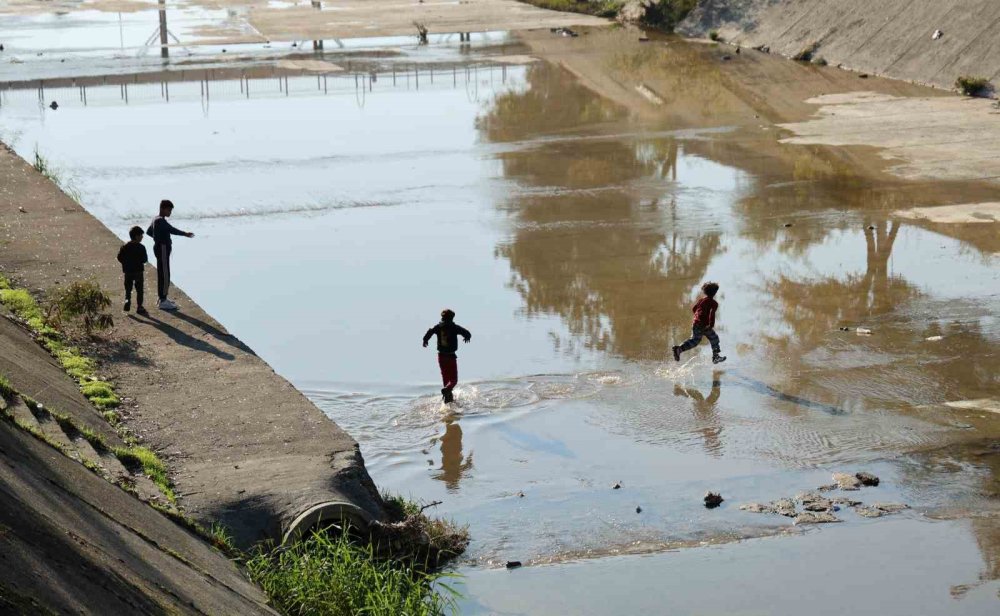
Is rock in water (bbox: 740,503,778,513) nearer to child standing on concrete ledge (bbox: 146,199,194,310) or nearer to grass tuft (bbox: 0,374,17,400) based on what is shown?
grass tuft (bbox: 0,374,17,400)

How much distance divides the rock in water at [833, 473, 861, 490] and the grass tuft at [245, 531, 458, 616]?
150 inches

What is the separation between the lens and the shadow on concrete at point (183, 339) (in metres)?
13.2

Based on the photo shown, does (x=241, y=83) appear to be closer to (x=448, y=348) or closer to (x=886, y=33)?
(x=886, y=33)

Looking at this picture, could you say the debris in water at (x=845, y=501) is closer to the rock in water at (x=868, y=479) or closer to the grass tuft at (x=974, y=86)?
the rock in water at (x=868, y=479)

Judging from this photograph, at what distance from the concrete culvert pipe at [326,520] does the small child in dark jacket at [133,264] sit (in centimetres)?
561

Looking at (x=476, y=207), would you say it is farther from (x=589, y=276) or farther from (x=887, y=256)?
(x=887, y=256)

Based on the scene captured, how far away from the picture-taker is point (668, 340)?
15258 mm

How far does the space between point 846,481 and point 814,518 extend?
841 millimetres

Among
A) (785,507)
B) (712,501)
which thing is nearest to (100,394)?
(712,501)

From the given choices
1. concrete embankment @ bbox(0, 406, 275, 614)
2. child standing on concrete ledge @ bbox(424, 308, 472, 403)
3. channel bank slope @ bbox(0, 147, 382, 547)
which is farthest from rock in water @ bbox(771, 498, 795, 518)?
concrete embankment @ bbox(0, 406, 275, 614)

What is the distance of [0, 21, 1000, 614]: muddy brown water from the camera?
1021 cm

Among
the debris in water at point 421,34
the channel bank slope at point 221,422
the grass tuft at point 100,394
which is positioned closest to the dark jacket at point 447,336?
the channel bank slope at point 221,422

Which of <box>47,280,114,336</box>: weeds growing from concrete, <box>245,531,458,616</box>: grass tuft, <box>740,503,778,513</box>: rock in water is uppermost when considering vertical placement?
<box>47,280,114,336</box>: weeds growing from concrete

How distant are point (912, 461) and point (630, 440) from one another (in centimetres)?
260
